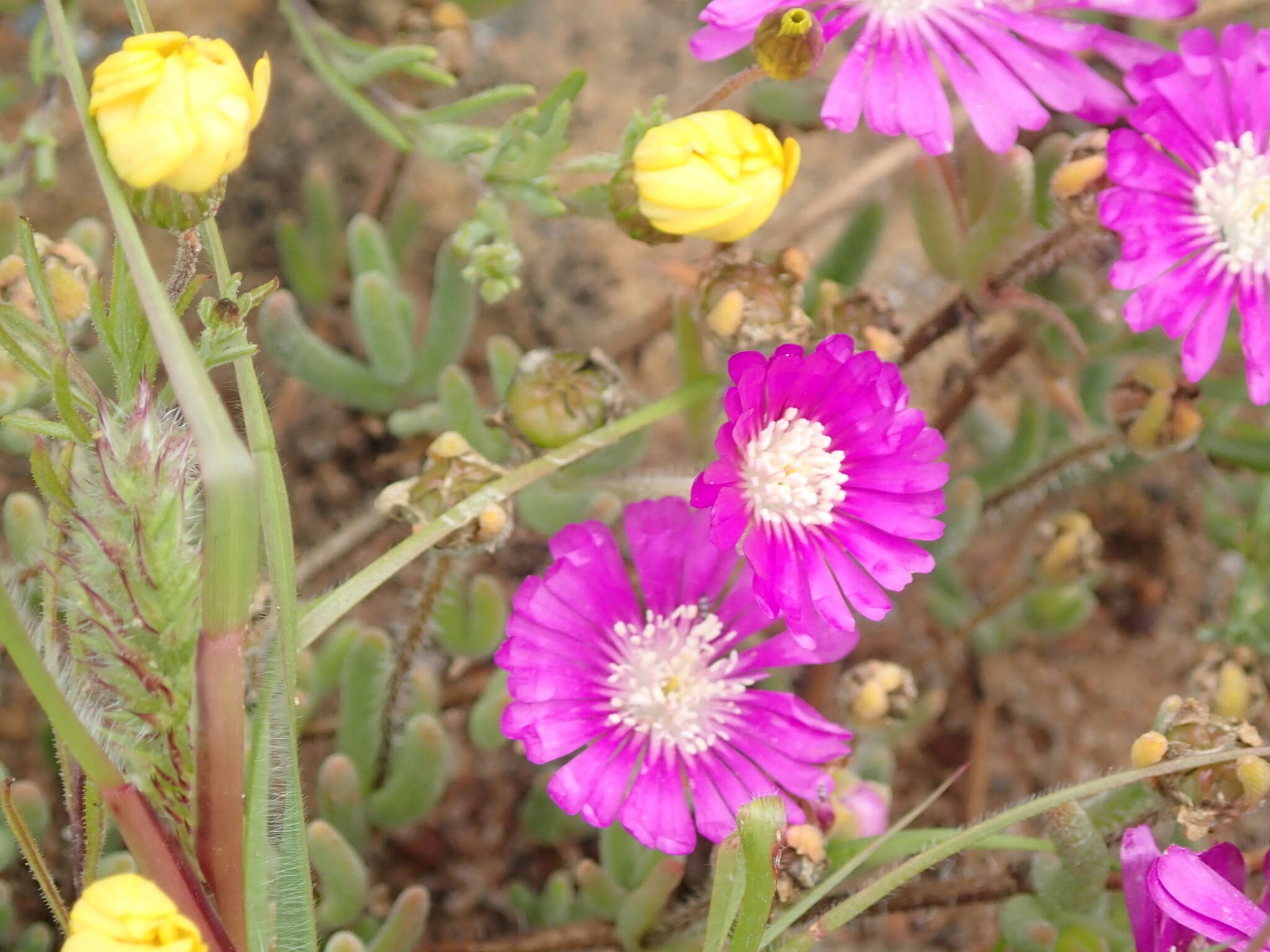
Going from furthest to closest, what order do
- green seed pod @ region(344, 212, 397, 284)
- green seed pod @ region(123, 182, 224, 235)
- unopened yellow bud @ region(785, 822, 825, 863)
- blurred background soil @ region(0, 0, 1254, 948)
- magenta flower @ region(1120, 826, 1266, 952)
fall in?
blurred background soil @ region(0, 0, 1254, 948) < green seed pod @ region(344, 212, 397, 284) < unopened yellow bud @ region(785, 822, 825, 863) < magenta flower @ region(1120, 826, 1266, 952) < green seed pod @ region(123, 182, 224, 235)

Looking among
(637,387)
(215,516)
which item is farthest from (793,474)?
(637,387)

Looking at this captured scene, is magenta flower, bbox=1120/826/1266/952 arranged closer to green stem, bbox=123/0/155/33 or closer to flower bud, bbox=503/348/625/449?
flower bud, bbox=503/348/625/449

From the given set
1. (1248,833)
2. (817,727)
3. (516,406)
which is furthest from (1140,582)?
(516,406)

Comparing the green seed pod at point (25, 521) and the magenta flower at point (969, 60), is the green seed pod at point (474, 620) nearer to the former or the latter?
the green seed pod at point (25, 521)

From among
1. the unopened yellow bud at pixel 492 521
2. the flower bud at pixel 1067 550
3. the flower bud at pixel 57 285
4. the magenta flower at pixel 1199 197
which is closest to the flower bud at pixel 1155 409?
the magenta flower at pixel 1199 197

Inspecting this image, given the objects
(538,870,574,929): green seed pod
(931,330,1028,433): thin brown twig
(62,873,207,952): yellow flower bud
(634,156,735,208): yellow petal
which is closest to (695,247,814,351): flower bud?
(634,156,735,208): yellow petal
